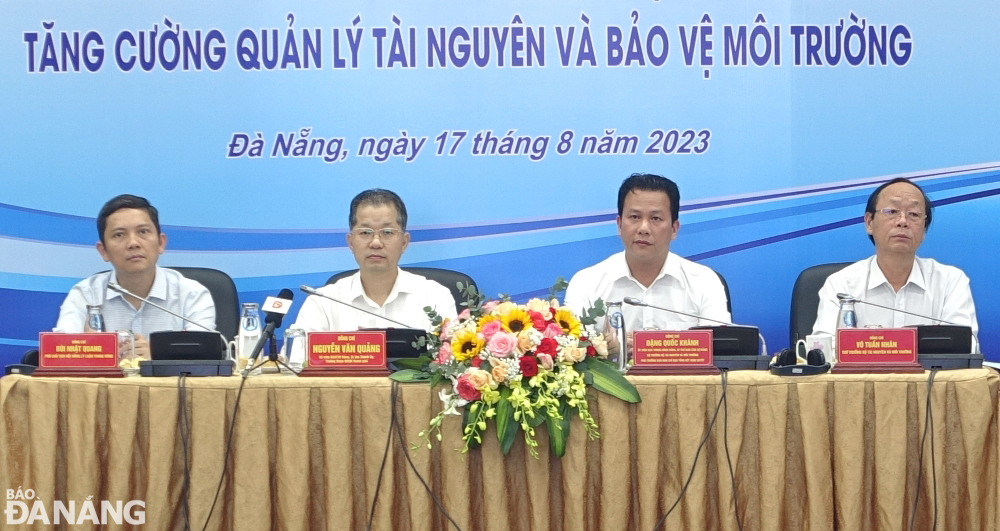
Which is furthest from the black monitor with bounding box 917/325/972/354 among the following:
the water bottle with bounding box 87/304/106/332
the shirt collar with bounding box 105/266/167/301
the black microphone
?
the shirt collar with bounding box 105/266/167/301

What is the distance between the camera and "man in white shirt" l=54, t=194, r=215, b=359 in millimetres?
3619

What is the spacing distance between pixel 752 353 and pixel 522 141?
1.74m

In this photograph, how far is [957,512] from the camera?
2.55 metres

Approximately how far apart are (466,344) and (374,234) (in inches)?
41.0

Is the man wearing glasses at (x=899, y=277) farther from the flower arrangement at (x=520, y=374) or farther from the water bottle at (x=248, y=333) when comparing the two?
the water bottle at (x=248, y=333)

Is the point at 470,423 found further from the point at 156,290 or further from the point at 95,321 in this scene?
the point at 156,290

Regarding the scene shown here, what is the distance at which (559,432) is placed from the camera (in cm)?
249

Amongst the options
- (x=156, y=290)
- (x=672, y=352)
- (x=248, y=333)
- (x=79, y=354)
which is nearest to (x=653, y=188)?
(x=672, y=352)

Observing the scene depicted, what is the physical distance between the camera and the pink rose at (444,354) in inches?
101

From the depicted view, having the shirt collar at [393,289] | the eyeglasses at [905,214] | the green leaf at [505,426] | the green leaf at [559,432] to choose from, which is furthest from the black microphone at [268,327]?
the eyeglasses at [905,214]

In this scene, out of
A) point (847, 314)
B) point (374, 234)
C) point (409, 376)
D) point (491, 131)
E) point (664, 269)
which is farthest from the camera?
point (491, 131)

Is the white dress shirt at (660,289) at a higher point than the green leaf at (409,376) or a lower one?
higher

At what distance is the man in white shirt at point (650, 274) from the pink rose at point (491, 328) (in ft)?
3.30

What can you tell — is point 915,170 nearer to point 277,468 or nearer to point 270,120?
point 270,120
